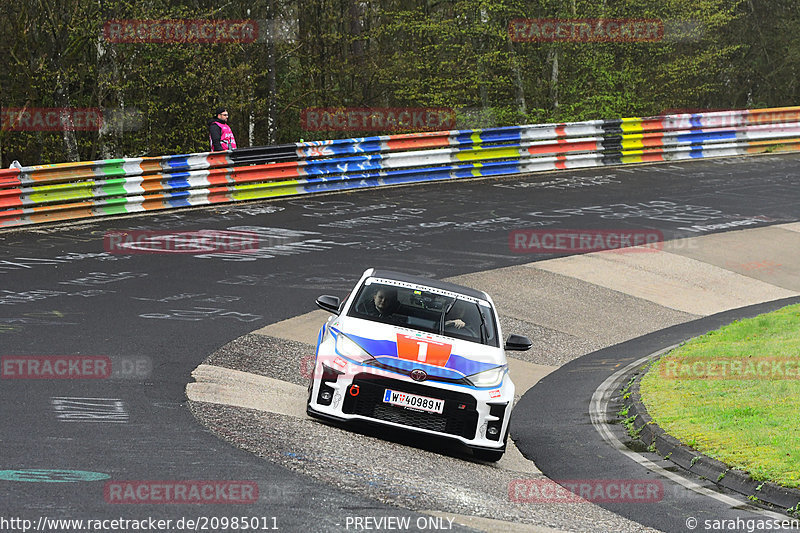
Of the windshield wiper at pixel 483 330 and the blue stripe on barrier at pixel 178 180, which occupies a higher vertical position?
the blue stripe on barrier at pixel 178 180

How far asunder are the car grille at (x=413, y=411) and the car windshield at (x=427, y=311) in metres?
0.95

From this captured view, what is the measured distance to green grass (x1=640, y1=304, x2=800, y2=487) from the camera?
29.1ft

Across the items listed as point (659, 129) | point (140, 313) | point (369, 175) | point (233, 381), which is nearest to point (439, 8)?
point (659, 129)

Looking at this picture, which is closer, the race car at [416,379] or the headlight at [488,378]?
the race car at [416,379]

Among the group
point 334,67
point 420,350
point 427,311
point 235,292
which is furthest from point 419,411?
point 334,67

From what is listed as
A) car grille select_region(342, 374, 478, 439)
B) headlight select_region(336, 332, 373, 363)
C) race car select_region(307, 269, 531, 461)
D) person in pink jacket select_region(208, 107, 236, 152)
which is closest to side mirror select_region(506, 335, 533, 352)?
race car select_region(307, 269, 531, 461)

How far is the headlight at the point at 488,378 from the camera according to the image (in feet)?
29.6

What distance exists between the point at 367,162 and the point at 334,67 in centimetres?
1006

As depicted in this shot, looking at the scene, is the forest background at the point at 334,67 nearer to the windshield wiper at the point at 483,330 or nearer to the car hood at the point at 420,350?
the windshield wiper at the point at 483,330

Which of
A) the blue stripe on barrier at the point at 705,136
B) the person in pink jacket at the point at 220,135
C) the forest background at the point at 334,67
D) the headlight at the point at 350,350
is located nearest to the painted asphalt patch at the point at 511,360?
the headlight at the point at 350,350

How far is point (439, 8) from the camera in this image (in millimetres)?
36469

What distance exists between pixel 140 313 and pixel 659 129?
1852 centimetres

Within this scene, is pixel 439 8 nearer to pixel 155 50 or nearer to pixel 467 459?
pixel 155 50

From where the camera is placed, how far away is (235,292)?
586 inches
